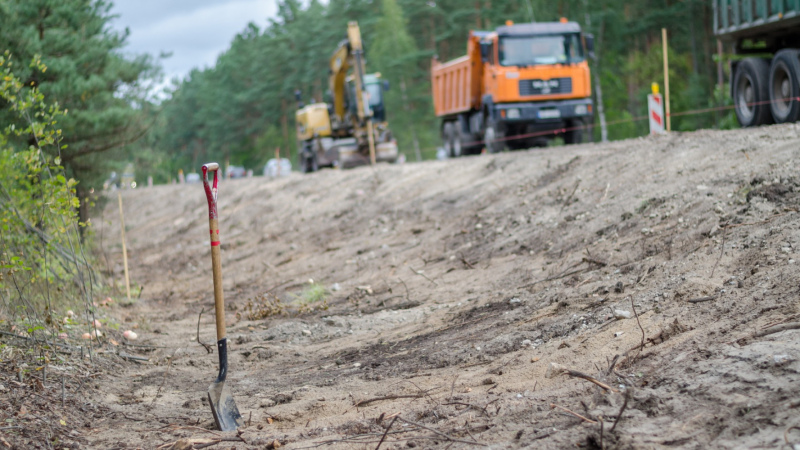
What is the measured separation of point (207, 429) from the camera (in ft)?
15.7

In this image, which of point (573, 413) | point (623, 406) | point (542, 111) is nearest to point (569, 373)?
point (573, 413)

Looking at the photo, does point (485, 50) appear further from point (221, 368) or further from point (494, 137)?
point (221, 368)

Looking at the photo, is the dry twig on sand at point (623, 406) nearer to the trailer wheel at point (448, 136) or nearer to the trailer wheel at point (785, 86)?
the trailer wheel at point (785, 86)

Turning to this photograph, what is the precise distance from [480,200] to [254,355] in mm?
5675

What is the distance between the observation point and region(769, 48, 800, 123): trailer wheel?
11.3 m

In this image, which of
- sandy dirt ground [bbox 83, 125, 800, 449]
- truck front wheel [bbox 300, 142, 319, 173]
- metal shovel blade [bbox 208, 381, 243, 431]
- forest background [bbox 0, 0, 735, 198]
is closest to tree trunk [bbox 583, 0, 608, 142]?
forest background [bbox 0, 0, 735, 198]

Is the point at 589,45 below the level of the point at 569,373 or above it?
above

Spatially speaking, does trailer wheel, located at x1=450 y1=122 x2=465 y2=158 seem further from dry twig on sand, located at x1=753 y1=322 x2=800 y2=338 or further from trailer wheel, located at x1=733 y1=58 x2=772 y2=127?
dry twig on sand, located at x1=753 y1=322 x2=800 y2=338

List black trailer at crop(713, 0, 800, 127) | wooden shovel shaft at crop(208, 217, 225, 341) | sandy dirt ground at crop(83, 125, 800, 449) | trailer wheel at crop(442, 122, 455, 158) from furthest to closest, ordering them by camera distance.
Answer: trailer wheel at crop(442, 122, 455, 158) → black trailer at crop(713, 0, 800, 127) → wooden shovel shaft at crop(208, 217, 225, 341) → sandy dirt ground at crop(83, 125, 800, 449)

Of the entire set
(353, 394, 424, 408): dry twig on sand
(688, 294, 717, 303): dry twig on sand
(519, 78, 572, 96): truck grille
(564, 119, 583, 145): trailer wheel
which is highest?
(519, 78, 572, 96): truck grille

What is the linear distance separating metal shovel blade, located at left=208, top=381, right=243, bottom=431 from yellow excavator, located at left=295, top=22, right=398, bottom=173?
16204 millimetres

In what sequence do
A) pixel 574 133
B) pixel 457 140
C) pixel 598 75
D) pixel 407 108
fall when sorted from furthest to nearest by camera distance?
pixel 407 108
pixel 598 75
pixel 457 140
pixel 574 133

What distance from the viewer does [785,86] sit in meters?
11.9

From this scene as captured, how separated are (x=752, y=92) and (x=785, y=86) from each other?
2.44ft
